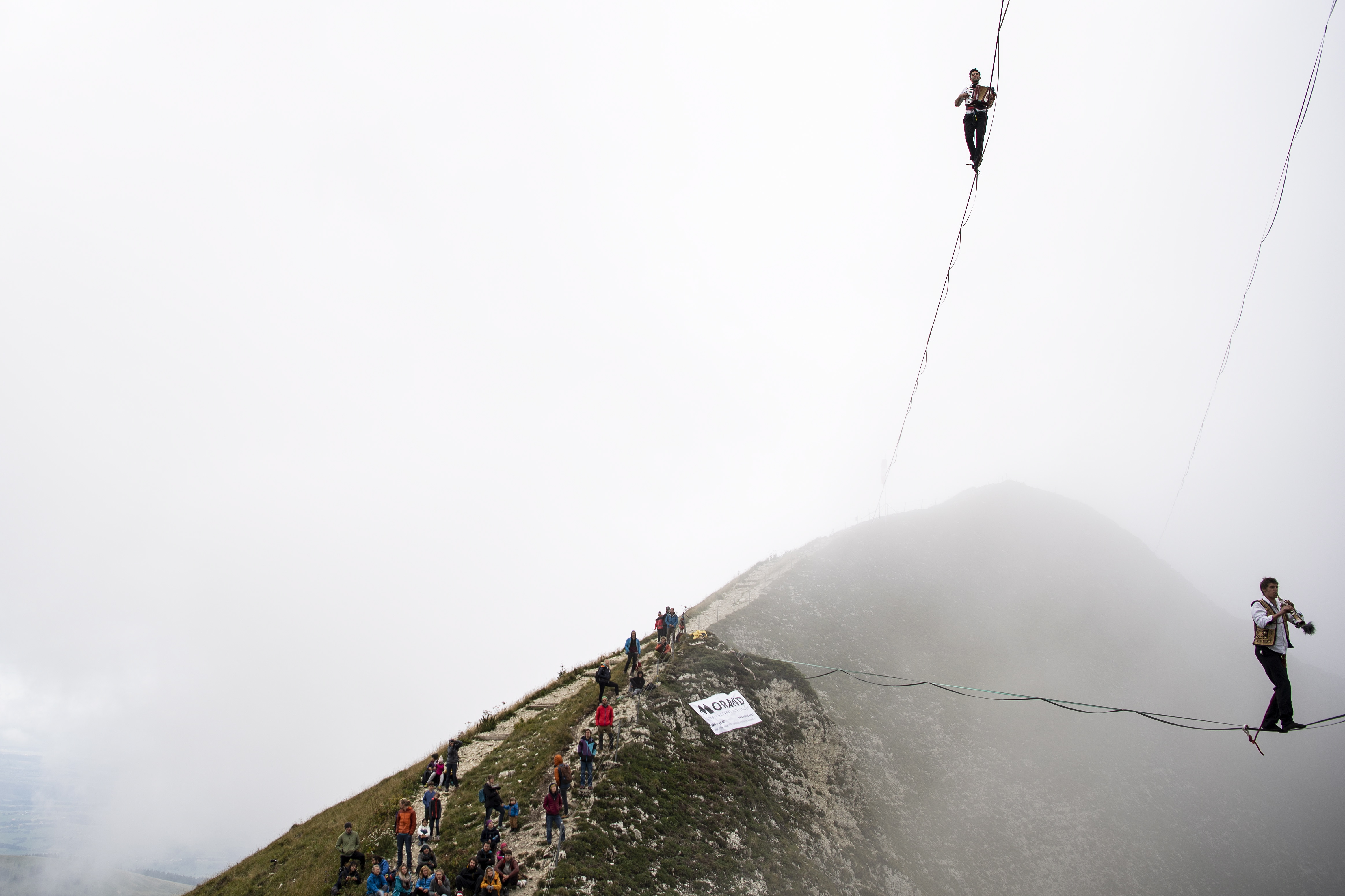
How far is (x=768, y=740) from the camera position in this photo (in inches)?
1131

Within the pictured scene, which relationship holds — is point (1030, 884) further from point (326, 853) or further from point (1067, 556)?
point (1067, 556)

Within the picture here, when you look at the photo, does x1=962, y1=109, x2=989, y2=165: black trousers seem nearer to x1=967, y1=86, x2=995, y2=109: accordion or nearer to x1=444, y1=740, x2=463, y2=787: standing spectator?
x1=967, y1=86, x2=995, y2=109: accordion

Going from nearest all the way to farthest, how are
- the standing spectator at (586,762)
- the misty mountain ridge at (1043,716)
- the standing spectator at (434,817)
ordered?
the standing spectator at (434,817), the standing spectator at (586,762), the misty mountain ridge at (1043,716)

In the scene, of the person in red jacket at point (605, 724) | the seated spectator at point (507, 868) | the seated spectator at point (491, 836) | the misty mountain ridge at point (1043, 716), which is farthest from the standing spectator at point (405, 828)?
the misty mountain ridge at point (1043, 716)

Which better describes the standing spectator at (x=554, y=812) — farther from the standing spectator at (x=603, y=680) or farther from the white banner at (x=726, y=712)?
the white banner at (x=726, y=712)

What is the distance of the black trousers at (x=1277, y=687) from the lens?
13258 millimetres

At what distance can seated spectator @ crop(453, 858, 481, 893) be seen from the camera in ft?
53.3

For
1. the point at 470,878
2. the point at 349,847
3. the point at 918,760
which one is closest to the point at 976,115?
the point at 470,878

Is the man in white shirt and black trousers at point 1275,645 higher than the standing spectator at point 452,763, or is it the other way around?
the standing spectator at point 452,763

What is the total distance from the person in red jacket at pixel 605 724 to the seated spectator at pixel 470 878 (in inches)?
240

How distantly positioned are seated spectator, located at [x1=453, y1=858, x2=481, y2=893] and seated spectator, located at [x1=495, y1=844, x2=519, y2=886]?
621mm

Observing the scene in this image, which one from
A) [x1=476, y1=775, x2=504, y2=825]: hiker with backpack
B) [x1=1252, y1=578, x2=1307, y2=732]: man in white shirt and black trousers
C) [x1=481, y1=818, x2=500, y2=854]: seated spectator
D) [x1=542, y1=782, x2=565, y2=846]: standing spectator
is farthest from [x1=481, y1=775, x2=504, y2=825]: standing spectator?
[x1=1252, y1=578, x2=1307, y2=732]: man in white shirt and black trousers

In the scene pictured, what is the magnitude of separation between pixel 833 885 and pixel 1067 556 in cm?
6248

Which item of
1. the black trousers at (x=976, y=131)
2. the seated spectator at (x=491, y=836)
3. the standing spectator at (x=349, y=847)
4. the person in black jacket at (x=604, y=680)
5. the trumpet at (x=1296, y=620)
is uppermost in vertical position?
the black trousers at (x=976, y=131)
